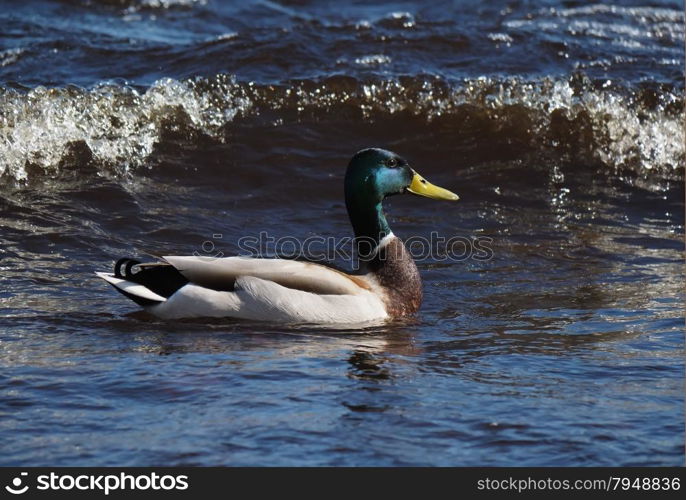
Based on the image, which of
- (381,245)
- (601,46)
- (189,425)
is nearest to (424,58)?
(601,46)

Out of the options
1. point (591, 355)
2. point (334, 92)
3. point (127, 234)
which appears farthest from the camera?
point (334, 92)

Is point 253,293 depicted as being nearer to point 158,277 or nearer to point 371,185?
point 158,277

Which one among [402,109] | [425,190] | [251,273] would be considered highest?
[402,109]

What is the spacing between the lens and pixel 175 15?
13680mm

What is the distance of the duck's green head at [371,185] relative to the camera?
7203 millimetres

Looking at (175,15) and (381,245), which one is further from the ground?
(175,15)

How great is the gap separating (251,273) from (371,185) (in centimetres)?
111

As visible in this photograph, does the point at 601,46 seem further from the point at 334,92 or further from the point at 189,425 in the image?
the point at 189,425

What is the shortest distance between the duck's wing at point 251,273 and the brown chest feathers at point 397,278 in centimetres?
45

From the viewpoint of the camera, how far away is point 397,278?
277 inches

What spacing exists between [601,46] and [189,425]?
9339mm
